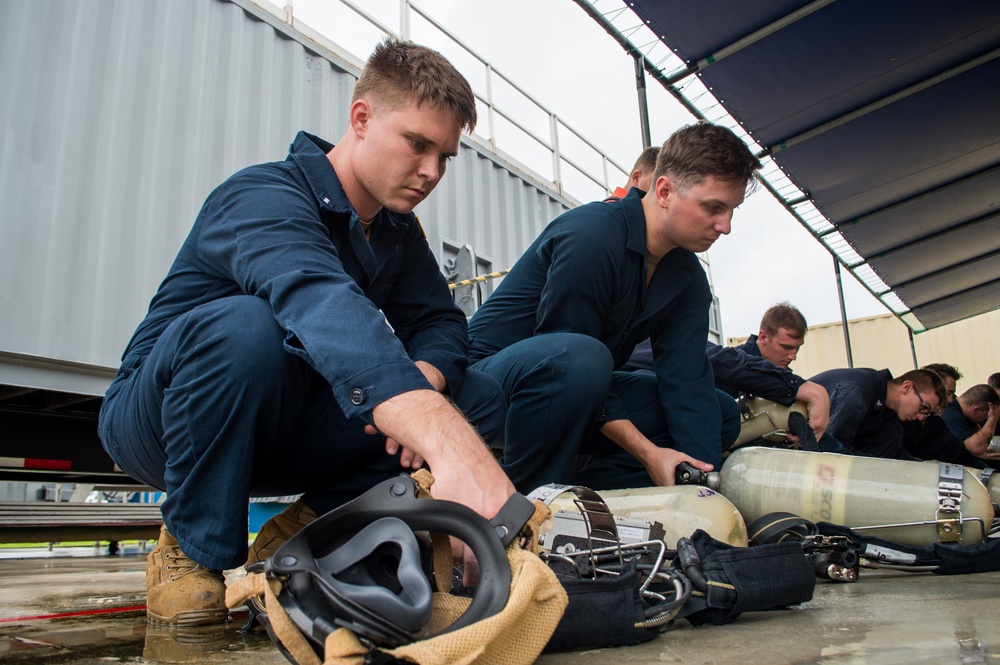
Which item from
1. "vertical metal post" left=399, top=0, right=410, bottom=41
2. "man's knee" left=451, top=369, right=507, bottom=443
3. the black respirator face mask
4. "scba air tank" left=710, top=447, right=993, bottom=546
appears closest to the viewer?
the black respirator face mask

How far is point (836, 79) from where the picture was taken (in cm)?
375

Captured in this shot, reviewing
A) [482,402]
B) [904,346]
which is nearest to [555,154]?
[482,402]

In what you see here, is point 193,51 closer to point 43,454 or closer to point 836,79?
point 43,454

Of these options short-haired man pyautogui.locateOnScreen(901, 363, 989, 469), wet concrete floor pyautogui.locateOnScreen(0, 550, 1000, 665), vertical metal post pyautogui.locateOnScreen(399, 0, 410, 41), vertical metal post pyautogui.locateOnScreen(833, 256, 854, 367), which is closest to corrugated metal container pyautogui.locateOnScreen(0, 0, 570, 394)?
vertical metal post pyautogui.locateOnScreen(399, 0, 410, 41)

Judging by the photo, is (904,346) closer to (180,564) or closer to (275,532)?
(275,532)

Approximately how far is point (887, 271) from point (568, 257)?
5.80m

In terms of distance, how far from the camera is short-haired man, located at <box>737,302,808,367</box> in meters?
3.65

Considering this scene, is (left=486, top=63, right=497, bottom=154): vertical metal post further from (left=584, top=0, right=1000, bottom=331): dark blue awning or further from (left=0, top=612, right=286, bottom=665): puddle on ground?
(left=0, top=612, right=286, bottom=665): puddle on ground

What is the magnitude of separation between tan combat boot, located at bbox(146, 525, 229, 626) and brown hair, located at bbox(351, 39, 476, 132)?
921 millimetres

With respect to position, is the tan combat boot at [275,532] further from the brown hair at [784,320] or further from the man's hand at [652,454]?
the brown hair at [784,320]

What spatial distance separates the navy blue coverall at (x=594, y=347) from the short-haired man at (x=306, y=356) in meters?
0.25

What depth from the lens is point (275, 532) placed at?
1445 millimetres

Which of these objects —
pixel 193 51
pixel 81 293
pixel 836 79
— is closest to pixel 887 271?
pixel 836 79

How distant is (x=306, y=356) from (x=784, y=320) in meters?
3.28
